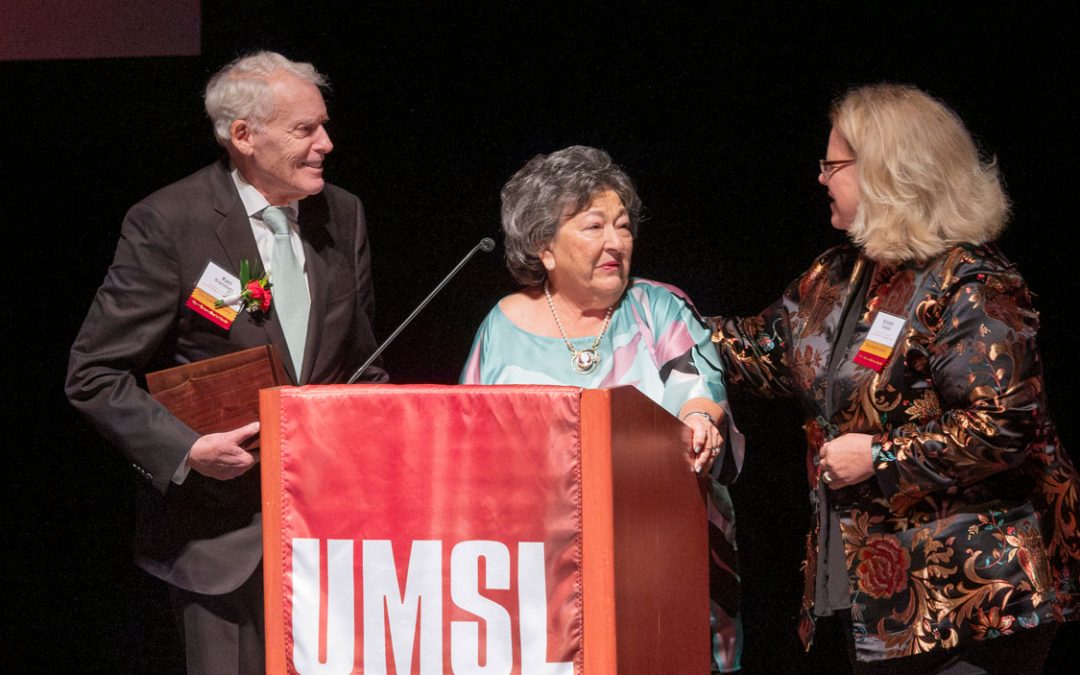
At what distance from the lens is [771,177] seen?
3.25m

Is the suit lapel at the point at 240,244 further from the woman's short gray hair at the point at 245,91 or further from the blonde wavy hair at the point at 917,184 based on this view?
the blonde wavy hair at the point at 917,184

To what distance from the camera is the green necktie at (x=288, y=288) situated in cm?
255

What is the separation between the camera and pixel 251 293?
2473 millimetres

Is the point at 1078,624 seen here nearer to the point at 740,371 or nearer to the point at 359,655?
the point at 740,371

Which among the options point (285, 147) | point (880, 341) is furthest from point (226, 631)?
point (880, 341)

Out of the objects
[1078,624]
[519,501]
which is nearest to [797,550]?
[1078,624]

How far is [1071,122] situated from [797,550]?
128 cm

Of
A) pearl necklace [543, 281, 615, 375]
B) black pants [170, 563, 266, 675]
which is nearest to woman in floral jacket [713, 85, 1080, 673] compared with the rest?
pearl necklace [543, 281, 615, 375]

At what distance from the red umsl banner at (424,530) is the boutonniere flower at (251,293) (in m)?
0.65

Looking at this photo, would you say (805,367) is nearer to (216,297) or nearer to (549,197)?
(549,197)

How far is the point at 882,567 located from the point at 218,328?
1.33 m

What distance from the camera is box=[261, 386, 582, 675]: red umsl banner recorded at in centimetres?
176

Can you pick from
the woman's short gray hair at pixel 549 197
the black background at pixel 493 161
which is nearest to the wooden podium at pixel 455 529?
the woman's short gray hair at pixel 549 197

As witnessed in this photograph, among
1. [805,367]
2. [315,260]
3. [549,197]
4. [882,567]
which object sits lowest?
[882,567]
